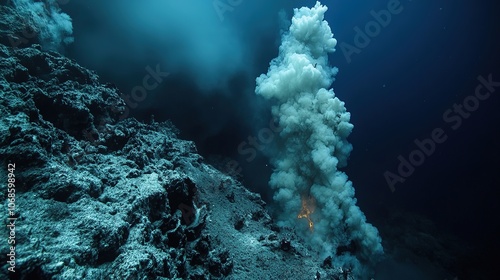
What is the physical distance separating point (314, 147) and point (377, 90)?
26963mm

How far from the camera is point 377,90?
38.7 metres

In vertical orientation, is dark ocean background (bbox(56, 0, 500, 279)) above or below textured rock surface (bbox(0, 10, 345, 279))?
above

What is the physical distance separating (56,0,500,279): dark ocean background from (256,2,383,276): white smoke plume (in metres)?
3.69

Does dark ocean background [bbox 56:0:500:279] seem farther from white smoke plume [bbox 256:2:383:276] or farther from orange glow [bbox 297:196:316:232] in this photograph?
orange glow [bbox 297:196:316:232]

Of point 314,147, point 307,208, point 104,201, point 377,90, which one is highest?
point 377,90

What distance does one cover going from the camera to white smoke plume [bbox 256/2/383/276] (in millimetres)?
16156

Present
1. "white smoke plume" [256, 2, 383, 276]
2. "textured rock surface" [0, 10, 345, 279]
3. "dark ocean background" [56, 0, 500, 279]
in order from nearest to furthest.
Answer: "textured rock surface" [0, 10, 345, 279], "white smoke plume" [256, 2, 383, 276], "dark ocean background" [56, 0, 500, 279]

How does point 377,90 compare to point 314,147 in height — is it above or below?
above

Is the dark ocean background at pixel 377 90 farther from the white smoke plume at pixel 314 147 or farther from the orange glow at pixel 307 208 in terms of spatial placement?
the orange glow at pixel 307 208

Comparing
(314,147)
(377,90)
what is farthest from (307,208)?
(377,90)

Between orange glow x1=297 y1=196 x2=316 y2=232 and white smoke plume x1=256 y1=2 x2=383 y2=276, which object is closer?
white smoke plume x1=256 y1=2 x2=383 y2=276

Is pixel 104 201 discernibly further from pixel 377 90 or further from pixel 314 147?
pixel 377 90

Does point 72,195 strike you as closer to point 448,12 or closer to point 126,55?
point 126,55

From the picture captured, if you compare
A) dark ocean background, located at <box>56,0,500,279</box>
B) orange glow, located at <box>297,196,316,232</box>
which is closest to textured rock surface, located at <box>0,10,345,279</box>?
orange glow, located at <box>297,196,316,232</box>
